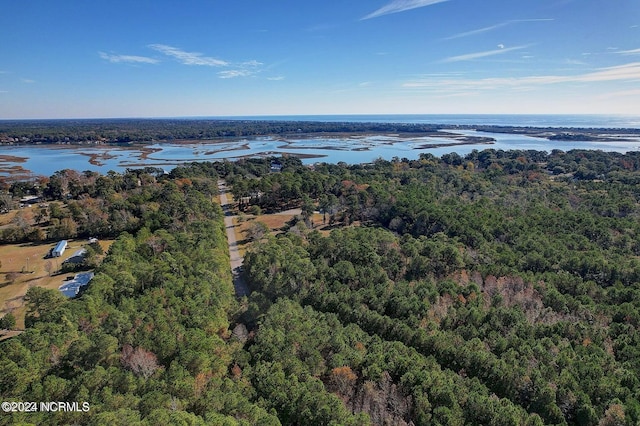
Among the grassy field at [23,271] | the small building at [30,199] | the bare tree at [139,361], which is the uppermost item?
the small building at [30,199]

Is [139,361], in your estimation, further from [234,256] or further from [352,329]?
[234,256]

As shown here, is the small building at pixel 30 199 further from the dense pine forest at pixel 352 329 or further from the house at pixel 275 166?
the house at pixel 275 166

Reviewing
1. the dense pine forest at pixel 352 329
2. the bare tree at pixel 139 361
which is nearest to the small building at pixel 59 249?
the dense pine forest at pixel 352 329

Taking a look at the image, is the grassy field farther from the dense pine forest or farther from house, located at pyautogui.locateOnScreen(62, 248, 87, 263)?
the dense pine forest

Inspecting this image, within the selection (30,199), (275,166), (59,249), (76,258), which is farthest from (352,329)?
(275,166)

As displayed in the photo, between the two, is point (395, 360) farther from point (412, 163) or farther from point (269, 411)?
point (412, 163)
